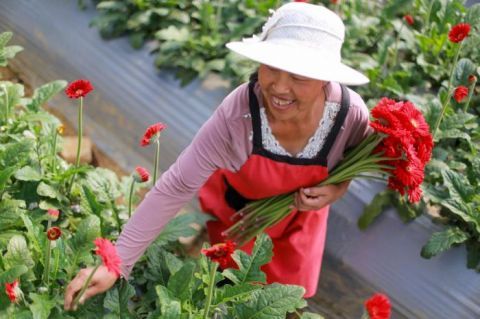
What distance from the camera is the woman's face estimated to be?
130 centimetres

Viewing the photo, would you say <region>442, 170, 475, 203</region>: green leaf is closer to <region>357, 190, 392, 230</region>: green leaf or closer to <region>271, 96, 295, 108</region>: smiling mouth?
<region>357, 190, 392, 230</region>: green leaf

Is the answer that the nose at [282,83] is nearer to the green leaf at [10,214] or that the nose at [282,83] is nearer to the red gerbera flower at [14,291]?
the red gerbera flower at [14,291]

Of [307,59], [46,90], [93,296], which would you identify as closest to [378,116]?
[307,59]

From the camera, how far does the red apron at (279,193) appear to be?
1582mm

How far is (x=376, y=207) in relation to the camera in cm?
210

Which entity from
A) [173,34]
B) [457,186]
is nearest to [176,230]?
[457,186]

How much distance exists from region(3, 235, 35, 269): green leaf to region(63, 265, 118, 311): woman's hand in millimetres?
180

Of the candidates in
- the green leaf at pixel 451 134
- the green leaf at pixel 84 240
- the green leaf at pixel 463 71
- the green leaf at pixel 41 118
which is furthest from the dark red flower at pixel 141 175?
the green leaf at pixel 463 71

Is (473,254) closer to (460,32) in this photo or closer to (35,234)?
(460,32)

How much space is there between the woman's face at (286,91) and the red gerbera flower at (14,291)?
665 mm

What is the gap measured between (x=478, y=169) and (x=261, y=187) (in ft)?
2.37

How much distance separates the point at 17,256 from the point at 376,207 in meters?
1.12

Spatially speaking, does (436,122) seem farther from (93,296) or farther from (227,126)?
(93,296)

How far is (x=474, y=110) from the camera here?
2293 mm
